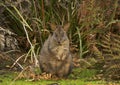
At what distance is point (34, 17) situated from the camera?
33.1ft

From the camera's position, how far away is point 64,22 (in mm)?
10016

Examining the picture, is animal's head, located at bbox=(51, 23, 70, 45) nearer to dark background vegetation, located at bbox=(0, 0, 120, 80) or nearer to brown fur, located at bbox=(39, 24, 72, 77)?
brown fur, located at bbox=(39, 24, 72, 77)

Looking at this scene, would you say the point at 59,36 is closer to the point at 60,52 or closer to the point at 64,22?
the point at 60,52

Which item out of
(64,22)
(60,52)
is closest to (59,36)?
(60,52)

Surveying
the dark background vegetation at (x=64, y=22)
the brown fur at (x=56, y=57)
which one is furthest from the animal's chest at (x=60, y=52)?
the dark background vegetation at (x=64, y=22)

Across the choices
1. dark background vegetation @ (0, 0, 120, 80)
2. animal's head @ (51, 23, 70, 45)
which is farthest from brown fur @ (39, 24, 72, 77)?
dark background vegetation @ (0, 0, 120, 80)

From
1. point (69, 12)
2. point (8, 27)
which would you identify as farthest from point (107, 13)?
point (8, 27)

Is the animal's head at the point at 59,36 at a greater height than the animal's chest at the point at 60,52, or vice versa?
the animal's head at the point at 59,36

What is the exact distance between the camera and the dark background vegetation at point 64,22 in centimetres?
962

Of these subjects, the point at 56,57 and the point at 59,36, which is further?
the point at 59,36

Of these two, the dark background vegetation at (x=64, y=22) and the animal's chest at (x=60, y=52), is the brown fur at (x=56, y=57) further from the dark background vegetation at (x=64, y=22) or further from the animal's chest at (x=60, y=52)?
the dark background vegetation at (x=64, y=22)

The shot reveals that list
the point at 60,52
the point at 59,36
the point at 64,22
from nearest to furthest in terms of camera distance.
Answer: the point at 60,52 → the point at 59,36 → the point at 64,22

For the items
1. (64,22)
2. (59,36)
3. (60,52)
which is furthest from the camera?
(64,22)

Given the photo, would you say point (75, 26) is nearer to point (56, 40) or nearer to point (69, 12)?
point (69, 12)
